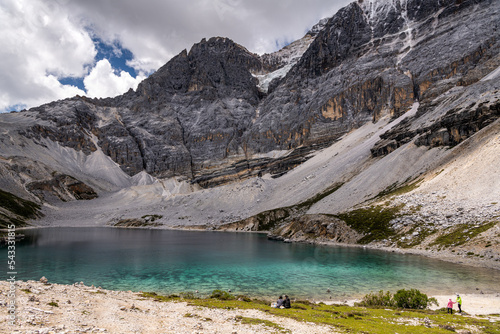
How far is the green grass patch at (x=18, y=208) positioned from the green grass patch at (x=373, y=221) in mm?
140067

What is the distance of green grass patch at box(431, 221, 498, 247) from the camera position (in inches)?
2191

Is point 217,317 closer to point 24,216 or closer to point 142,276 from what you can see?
point 142,276

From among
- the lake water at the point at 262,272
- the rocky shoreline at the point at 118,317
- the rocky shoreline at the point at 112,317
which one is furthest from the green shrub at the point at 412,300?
the rocky shoreline at the point at 112,317

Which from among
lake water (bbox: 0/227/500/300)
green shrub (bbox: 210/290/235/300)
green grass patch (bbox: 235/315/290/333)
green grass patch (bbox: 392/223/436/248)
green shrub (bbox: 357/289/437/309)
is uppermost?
green grass patch (bbox: 392/223/436/248)

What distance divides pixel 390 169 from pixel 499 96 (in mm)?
41213

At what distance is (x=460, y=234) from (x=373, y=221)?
23801 millimetres

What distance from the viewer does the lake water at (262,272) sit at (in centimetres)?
3828

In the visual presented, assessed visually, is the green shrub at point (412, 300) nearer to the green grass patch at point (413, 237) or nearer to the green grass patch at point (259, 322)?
the green grass patch at point (259, 322)

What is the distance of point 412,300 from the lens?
27766mm

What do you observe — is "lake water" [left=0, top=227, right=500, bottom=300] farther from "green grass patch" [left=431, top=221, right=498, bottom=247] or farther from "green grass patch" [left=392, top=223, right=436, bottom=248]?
"green grass patch" [left=431, top=221, right=498, bottom=247]

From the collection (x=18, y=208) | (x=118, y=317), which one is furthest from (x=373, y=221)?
(x=18, y=208)

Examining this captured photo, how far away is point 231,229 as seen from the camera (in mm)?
139625

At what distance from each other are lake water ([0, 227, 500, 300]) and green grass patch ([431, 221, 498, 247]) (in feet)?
23.7

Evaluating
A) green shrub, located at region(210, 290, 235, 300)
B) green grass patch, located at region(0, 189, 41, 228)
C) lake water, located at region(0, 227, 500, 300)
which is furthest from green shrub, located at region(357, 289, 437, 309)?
green grass patch, located at region(0, 189, 41, 228)
